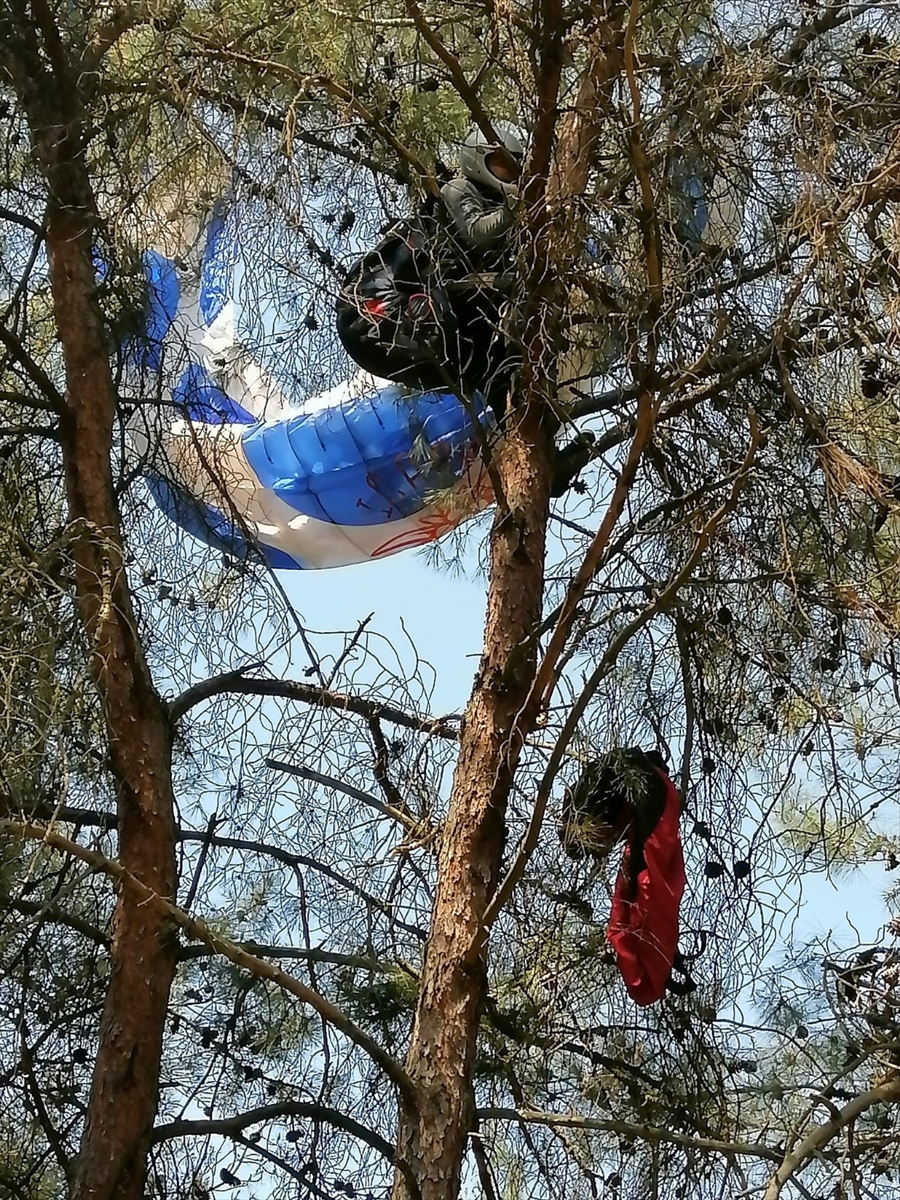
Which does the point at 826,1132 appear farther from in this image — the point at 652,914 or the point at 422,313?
the point at 422,313

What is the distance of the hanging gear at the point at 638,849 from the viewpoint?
8.41 feet

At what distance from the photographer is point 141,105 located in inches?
107

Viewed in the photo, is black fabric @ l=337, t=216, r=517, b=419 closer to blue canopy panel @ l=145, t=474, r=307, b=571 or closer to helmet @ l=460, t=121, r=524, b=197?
helmet @ l=460, t=121, r=524, b=197

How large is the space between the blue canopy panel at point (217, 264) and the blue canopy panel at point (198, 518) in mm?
354

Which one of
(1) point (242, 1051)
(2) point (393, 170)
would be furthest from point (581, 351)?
(1) point (242, 1051)

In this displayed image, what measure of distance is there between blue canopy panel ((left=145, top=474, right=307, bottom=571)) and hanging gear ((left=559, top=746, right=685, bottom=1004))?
0.90 meters

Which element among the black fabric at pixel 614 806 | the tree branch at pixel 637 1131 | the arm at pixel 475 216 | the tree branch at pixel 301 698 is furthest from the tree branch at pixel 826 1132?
the arm at pixel 475 216

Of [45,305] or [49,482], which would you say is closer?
[49,482]

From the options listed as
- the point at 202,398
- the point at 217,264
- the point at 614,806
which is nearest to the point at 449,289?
the point at 217,264

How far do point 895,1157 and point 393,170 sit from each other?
204 cm

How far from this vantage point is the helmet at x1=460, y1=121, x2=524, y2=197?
9.00 feet

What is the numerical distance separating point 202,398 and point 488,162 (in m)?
0.82

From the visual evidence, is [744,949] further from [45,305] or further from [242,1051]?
[45,305]

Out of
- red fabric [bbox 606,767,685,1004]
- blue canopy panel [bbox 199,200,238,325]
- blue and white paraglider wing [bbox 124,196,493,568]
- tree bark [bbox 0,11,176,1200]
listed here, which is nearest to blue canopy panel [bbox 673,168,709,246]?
blue and white paraglider wing [bbox 124,196,493,568]
